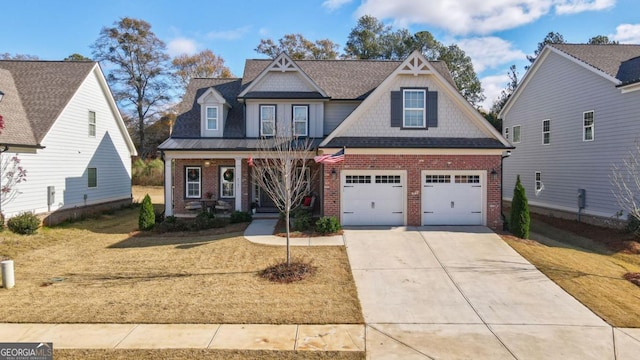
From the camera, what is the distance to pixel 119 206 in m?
22.7

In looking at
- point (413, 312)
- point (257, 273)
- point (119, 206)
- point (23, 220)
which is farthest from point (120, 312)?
point (119, 206)

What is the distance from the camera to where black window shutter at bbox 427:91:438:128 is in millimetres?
15398

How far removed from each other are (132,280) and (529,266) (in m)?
11.1

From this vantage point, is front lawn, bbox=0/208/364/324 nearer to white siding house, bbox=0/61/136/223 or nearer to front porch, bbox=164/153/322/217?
white siding house, bbox=0/61/136/223

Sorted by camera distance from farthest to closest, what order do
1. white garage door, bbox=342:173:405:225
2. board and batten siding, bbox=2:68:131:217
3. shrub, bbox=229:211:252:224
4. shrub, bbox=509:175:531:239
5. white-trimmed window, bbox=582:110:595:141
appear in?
white-trimmed window, bbox=582:110:595:141 < shrub, bbox=229:211:252:224 < board and batten siding, bbox=2:68:131:217 < white garage door, bbox=342:173:405:225 < shrub, bbox=509:175:531:239

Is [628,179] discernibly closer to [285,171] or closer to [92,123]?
[285,171]

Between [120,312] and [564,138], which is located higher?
[564,138]

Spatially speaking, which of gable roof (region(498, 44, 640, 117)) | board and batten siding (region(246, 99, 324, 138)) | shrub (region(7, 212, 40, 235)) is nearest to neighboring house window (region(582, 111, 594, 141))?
gable roof (region(498, 44, 640, 117))

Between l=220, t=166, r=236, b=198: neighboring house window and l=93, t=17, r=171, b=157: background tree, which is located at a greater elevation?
l=93, t=17, r=171, b=157: background tree

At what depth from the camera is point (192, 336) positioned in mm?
6715

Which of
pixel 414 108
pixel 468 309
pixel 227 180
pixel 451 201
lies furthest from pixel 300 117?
pixel 468 309

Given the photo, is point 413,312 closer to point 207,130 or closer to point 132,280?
point 132,280

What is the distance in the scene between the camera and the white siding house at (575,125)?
52.5ft

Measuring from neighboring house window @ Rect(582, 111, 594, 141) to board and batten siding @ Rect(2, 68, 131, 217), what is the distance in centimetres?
2523
